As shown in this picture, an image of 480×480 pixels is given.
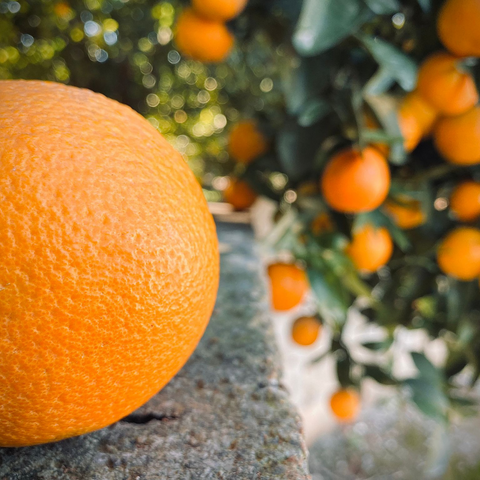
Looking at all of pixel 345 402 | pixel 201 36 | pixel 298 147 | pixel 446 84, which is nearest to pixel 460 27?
pixel 446 84

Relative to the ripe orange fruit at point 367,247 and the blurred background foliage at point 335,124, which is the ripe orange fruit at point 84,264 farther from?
the ripe orange fruit at point 367,247

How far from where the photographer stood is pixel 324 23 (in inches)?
20.0

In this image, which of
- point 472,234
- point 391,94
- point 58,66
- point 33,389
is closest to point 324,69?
point 391,94

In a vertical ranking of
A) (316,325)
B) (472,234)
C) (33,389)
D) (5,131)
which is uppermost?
(5,131)

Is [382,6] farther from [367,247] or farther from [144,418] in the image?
[144,418]

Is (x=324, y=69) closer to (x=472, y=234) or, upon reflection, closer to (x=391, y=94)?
(x=391, y=94)

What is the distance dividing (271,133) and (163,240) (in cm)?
62

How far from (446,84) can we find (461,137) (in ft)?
0.29

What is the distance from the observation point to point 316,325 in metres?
0.85

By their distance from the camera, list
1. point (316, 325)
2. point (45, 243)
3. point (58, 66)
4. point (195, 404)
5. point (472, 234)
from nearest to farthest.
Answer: point (45, 243)
point (195, 404)
point (472, 234)
point (316, 325)
point (58, 66)

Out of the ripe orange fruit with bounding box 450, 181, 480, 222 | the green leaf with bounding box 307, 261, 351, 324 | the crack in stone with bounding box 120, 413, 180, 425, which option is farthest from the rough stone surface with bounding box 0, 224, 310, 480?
the ripe orange fruit with bounding box 450, 181, 480, 222

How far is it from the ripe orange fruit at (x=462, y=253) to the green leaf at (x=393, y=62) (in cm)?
29

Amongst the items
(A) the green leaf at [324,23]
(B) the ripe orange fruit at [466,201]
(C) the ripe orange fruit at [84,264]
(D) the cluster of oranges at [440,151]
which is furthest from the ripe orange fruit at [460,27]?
(C) the ripe orange fruit at [84,264]

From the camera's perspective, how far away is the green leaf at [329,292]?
2.32 feet
